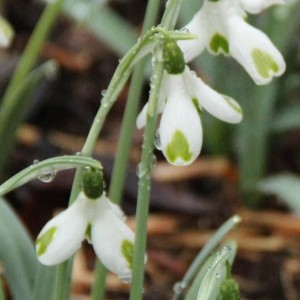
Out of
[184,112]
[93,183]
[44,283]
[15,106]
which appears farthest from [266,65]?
[15,106]

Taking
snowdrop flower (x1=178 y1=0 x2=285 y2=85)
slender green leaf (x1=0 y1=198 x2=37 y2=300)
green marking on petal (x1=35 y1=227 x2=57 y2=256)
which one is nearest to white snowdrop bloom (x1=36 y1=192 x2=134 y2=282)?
green marking on petal (x1=35 y1=227 x2=57 y2=256)

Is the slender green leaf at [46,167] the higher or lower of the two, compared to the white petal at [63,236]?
higher

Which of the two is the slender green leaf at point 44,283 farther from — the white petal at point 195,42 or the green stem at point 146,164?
the white petal at point 195,42

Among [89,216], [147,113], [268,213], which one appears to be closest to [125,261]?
[89,216]

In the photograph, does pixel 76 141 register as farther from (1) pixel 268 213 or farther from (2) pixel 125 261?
(2) pixel 125 261

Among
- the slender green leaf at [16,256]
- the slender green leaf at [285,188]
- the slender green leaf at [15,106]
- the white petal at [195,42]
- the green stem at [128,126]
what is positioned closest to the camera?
the white petal at [195,42]

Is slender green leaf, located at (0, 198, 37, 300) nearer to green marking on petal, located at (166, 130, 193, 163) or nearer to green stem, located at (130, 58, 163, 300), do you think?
green stem, located at (130, 58, 163, 300)

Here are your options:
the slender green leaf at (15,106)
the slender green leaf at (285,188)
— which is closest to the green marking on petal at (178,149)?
the slender green leaf at (15,106)
